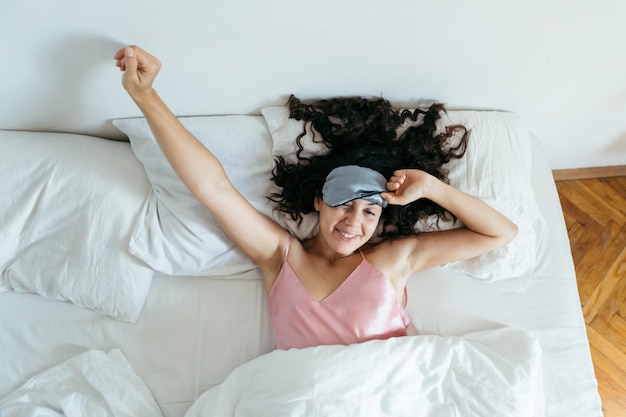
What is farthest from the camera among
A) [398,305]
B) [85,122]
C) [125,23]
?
[85,122]

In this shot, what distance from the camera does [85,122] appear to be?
139cm

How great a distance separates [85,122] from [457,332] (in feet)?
3.71

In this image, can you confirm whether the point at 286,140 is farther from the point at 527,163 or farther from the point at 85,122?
the point at 527,163

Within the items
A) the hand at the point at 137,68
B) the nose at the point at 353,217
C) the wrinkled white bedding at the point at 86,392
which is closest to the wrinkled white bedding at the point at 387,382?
the wrinkled white bedding at the point at 86,392

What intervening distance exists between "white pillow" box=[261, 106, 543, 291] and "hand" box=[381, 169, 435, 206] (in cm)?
16

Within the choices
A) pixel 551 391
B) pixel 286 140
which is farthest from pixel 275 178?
pixel 551 391

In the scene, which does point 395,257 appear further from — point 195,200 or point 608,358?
point 608,358

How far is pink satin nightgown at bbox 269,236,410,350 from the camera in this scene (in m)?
1.22

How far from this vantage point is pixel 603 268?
175cm

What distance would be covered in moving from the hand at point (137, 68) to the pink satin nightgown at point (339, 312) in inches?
20.8

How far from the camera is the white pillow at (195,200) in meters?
1.29

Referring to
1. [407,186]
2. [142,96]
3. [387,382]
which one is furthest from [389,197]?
[142,96]

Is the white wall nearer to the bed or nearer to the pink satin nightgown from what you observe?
the bed

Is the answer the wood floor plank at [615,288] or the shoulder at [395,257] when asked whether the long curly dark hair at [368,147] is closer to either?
the shoulder at [395,257]
